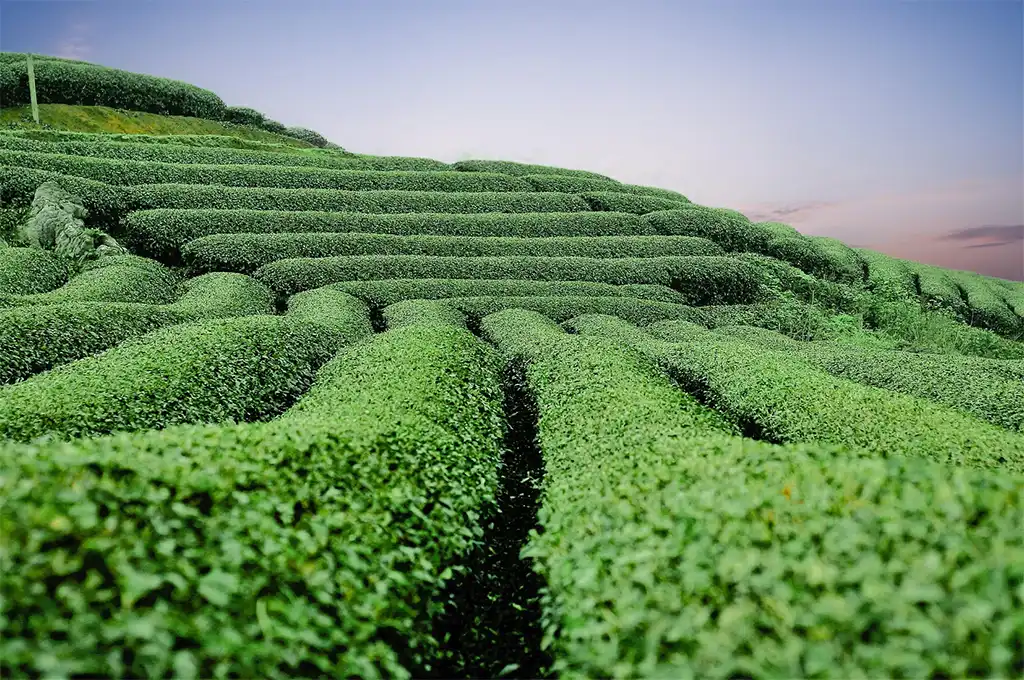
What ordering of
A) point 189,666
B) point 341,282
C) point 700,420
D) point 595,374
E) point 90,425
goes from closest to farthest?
point 189,666
point 90,425
point 700,420
point 595,374
point 341,282

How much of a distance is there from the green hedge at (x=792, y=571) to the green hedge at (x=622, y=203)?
45.7m

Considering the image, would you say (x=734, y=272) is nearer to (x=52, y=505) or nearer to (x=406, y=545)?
(x=406, y=545)

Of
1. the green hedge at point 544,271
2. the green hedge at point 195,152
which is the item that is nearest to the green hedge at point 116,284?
the green hedge at point 544,271

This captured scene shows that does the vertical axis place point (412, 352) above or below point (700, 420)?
above

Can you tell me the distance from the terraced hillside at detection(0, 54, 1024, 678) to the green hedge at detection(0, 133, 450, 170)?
275 inches

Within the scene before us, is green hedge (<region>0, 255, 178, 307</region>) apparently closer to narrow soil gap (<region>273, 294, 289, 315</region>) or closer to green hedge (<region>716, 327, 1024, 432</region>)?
narrow soil gap (<region>273, 294, 289, 315</region>)

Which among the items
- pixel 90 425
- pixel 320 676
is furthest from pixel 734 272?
pixel 320 676

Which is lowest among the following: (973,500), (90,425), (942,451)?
(942,451)

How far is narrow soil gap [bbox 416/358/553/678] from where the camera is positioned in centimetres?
827

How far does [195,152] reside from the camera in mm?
48281

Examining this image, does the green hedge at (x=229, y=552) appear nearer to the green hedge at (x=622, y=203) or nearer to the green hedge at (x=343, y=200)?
the green hedge at (x=343, y=200)

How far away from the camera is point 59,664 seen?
157 inches

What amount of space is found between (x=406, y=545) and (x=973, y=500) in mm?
5728

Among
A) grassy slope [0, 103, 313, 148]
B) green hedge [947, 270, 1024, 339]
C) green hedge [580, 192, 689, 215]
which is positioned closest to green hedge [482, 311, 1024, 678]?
green hedge [580, 192, 689, 215]
